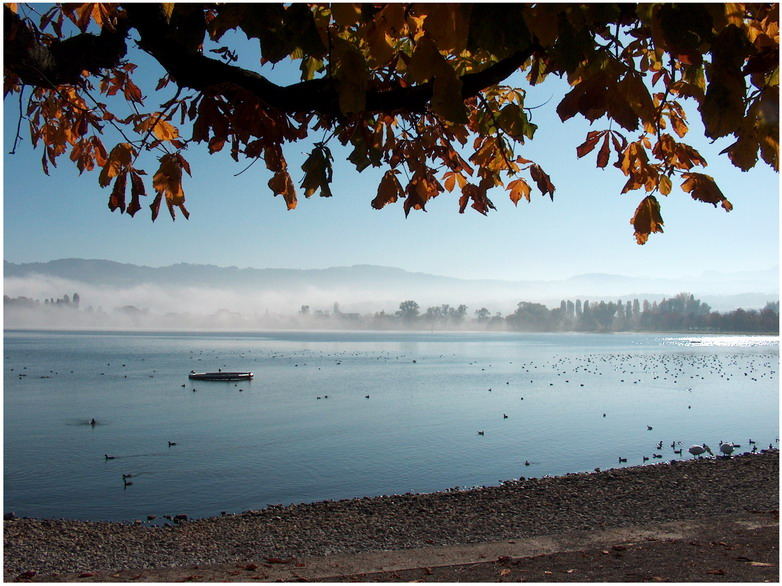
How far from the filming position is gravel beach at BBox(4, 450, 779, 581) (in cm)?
1201

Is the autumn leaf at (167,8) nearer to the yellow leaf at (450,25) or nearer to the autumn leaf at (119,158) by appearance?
the autumn leaf at (119,158)

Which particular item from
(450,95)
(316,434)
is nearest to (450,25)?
(450,95)

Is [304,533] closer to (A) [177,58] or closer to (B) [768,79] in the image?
(A) [177,58]

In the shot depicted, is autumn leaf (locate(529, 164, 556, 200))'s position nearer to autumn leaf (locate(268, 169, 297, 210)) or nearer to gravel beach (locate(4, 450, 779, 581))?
autumn leaf (locate(268, 169, 297, 210))

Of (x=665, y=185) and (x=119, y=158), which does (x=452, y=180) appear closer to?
(x=665, y=185)

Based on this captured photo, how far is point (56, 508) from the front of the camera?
57.5 ft

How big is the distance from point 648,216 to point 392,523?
40.2 ft

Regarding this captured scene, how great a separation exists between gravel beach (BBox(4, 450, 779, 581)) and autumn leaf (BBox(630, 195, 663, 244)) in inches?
402

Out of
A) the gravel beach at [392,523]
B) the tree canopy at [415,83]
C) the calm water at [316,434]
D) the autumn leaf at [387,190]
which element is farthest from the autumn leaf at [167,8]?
the calm water at [316,434]

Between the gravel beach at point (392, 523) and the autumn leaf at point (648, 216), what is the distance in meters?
10.2

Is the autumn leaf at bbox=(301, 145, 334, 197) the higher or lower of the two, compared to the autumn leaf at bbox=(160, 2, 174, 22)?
lower

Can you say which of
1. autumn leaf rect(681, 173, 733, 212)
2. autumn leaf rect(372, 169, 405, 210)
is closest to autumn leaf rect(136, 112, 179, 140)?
autumn leaf rect(372, 169, 405, 210)

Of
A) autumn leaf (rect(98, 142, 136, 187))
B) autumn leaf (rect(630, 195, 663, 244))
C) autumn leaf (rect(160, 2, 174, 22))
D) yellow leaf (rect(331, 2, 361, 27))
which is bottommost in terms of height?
autumn leaf (rect(630, 195, 663, 244))

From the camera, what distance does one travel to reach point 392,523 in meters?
14.0
